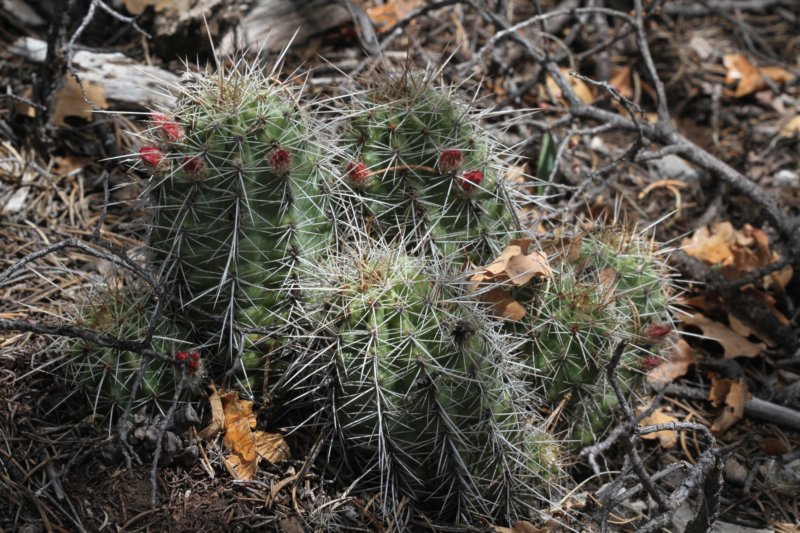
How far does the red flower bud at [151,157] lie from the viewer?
244 centimetres

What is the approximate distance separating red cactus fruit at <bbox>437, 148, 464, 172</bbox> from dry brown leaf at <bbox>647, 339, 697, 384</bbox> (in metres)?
1.32

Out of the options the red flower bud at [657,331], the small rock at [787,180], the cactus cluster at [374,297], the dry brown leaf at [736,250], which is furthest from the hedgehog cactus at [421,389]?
the small rock at [787,180]

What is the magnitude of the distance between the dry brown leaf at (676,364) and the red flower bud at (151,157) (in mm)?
2188

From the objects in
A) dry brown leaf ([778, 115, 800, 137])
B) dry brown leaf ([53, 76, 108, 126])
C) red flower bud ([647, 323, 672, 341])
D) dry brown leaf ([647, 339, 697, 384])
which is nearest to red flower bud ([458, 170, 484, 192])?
red flower bud ([647, 323, 672, 341])

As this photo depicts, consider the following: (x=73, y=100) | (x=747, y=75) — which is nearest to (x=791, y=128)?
(x=747, y=75)

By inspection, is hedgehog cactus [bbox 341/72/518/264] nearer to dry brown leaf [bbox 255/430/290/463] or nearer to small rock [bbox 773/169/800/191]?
dry brown leaf [bbox 255/430/290/463]

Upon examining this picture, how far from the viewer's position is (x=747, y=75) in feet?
15.8

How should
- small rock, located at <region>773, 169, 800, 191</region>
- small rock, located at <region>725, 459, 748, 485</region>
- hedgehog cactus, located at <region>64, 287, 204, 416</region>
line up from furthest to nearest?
1. small rock, located at <region>773, 169, 800, 191</region>
2. small rock, located at <region>725, 459, 748, 485</region>
3. hedgehog cactus, located at <region>64, 287, 204, 416</region>

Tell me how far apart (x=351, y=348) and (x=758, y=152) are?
3.26 metres

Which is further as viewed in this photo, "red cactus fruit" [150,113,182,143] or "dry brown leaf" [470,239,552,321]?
"dry brown leaf" [470,239,552,321]

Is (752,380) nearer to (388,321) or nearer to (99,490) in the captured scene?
(388,321)

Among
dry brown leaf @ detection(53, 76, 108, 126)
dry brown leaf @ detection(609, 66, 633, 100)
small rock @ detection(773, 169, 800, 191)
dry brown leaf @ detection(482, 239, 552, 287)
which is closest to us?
dry brown leaf @ detection(482, 239, 552, 287)

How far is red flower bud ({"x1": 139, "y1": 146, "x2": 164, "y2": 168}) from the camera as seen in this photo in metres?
2.44

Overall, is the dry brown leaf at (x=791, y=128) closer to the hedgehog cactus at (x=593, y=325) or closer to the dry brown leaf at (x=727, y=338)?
the dry brown leaf at (x=727, y=338)
